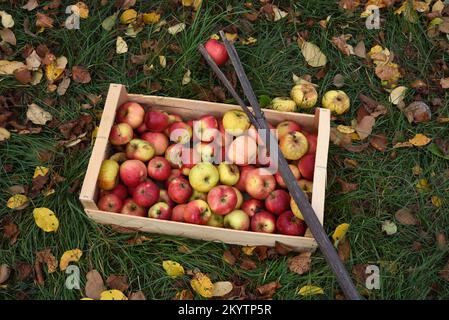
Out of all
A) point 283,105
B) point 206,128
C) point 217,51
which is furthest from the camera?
point 217,51

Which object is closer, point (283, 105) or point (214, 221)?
point (214, 221)

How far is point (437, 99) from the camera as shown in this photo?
3.34 metres

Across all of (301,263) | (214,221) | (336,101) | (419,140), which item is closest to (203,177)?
(214,221)

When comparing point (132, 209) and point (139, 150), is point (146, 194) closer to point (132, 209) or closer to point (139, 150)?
point (132, 209)

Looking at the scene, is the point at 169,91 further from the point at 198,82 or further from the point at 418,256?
the point at 418,256

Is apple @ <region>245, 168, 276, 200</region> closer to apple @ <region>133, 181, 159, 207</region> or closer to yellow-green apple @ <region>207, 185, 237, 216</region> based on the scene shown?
yellow-green apple @ <region>207, 185, 237, 216</region>

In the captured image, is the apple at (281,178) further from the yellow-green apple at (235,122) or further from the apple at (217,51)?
the apple at (217,51)

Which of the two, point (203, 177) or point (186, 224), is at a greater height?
point (203, 177)

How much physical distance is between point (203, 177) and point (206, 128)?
12.8 inches

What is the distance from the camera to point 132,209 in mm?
2762

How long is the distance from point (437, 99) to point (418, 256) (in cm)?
114
